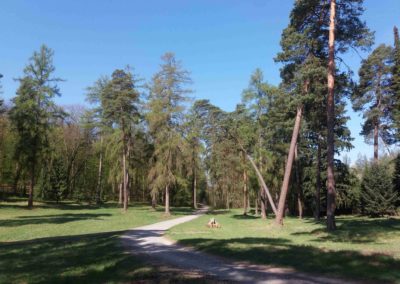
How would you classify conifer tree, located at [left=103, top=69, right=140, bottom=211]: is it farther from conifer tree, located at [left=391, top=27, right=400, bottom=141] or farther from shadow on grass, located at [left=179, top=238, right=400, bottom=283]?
shadow on grass, located at [left=179, top=238, right=400, bottom=283]

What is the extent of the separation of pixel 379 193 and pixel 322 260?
101 ft

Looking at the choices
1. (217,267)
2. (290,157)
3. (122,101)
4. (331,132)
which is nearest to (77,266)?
(217,267)

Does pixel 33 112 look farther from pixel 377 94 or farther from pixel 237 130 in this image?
pixel 377 94

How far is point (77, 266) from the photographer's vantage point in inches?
394

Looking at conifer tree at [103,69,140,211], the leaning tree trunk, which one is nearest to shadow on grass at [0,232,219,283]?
the leaning tree trunk

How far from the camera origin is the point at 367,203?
38.1 metres

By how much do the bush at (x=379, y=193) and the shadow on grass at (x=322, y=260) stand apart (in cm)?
2860

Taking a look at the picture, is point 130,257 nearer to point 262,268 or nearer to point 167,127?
point 262,268

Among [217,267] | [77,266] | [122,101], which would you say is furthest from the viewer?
[122,101]

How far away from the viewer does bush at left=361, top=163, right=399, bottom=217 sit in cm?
3666

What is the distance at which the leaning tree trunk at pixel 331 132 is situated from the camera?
1941 cm

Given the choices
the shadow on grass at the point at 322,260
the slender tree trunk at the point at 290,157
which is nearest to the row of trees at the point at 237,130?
the slender tree trunk at the point at 290,157

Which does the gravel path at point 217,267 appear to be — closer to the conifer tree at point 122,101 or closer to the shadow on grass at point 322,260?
the shadow on grass at point 322,260

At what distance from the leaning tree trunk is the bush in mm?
19752
